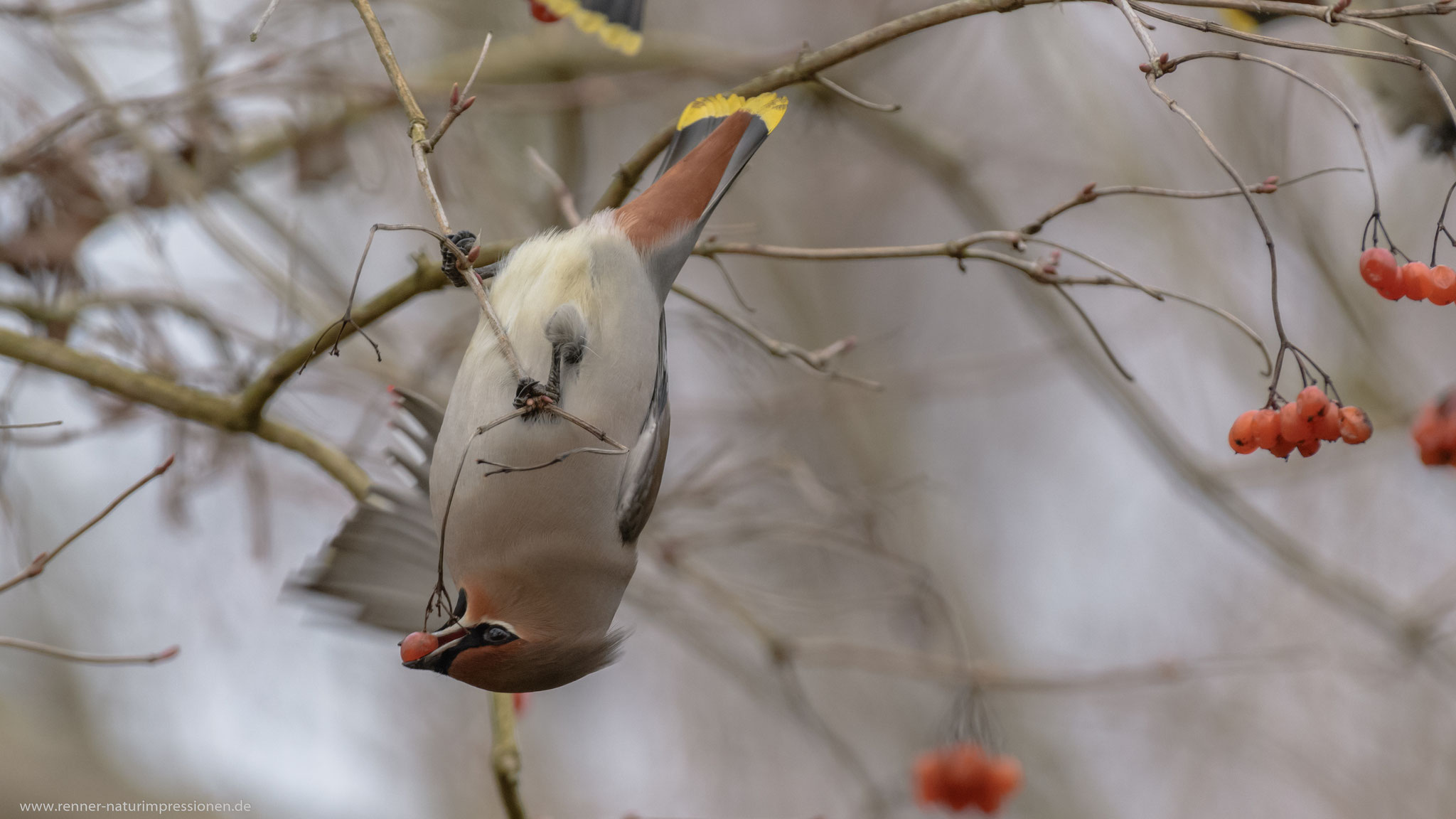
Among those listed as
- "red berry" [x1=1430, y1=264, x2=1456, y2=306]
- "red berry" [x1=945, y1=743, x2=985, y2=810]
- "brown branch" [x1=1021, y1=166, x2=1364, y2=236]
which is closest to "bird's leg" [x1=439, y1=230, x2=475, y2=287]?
"brown branch" [x1=1021, y1=166, x2=1364, y2=236]

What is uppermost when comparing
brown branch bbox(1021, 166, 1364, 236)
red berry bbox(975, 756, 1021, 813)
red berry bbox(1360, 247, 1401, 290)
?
brown branch bbox(1021, 166, 1364, 236)

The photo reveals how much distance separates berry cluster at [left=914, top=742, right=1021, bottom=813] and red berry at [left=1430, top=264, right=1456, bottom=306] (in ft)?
6.02

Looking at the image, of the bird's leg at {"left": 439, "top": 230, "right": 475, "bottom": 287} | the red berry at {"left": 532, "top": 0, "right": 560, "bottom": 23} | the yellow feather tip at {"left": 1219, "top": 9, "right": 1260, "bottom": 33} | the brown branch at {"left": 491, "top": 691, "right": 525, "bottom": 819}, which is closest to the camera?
the bird's leg at {"left": 439, "top": 230, "right": 475, "bottom": 287}

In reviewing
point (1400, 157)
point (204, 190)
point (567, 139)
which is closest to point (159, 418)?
point (204, 190)

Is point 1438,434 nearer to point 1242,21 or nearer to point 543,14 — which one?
point 1242,21

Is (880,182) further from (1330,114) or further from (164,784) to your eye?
(164,784)

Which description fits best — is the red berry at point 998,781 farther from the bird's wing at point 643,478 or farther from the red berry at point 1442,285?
the red berry at point 1442,285

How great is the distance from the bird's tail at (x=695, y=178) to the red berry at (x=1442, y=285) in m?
1.21

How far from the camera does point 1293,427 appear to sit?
1833mm

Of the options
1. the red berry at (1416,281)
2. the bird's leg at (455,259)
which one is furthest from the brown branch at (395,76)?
the red berry at (1416,281)

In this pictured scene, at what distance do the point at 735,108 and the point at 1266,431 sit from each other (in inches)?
46.6

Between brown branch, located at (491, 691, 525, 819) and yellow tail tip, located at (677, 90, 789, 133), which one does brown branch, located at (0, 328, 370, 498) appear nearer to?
brown branch, located at (491, 691, 525, 819)

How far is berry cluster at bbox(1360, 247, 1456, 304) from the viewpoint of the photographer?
1770 millimetres

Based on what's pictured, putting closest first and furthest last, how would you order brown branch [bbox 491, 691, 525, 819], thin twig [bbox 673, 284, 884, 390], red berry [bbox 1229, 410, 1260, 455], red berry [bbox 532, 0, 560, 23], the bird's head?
red berry [bbox 1229, 410, 1260, 455], the bird's head, thin twig [bbox 673, 284, 884, 390], brown branch [bbox 491, 691, 525, 819], red berry [bbox 532, 0, 560, 23]
